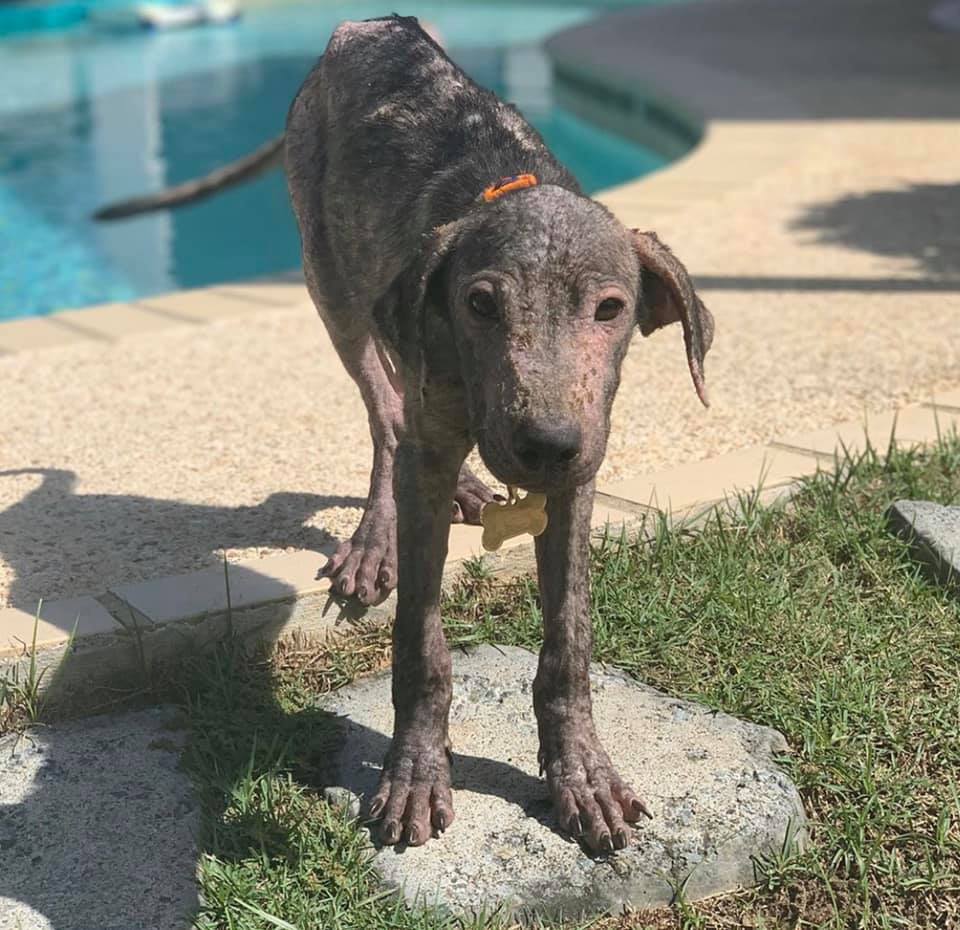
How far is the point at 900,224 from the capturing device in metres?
9.49

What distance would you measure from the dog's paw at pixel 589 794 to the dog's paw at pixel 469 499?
1.38 meters

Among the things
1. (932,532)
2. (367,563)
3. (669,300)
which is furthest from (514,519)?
(932,532)

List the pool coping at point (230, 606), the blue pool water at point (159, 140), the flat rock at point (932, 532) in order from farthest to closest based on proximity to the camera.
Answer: the blue pool water at point (159, 140) → the flat rock at point (932, 532) → the pool coping at point (230, 606)

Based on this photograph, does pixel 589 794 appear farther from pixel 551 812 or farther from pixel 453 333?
pixel 453 333

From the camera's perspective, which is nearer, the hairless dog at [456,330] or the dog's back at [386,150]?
the hairless dog at [456,330]

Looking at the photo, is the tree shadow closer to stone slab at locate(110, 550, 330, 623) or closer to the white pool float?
stone slab at locate(110, 550, 330, 623)

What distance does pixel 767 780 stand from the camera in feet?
11.9

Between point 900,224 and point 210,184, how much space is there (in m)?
4.23

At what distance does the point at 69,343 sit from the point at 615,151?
9132 millimetres

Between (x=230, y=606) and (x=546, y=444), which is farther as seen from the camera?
(x=230, y=606)

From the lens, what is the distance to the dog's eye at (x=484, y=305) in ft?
10.4

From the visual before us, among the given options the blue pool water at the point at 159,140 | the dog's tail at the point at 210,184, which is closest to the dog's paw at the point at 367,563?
the dog's tail at the point at 210,184

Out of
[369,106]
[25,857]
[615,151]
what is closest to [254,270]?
[615,151]

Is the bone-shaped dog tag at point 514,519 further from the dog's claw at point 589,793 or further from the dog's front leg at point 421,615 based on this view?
the dog's claw at point 589,793
